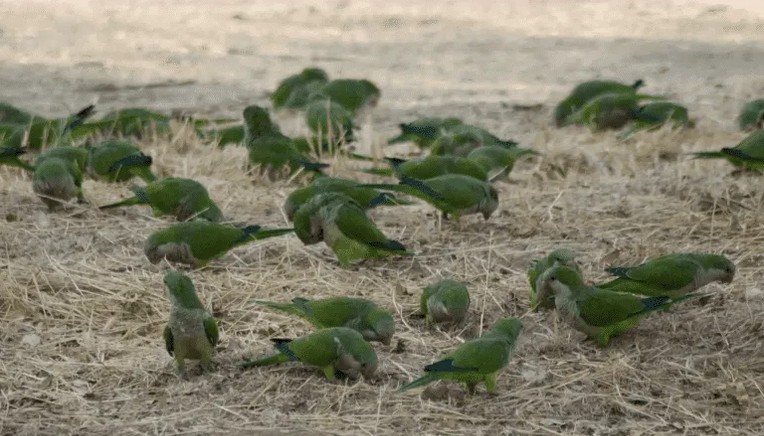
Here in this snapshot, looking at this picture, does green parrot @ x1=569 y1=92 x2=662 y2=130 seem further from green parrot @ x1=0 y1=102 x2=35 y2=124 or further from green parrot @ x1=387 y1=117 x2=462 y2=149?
green parrot @ x1=0 y1=102 x2=35 y2=124

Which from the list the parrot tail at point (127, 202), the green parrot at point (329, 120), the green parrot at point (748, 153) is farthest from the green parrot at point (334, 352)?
the green parrot at point (329, 120)

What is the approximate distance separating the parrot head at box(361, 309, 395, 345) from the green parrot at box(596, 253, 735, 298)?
25.6 inches

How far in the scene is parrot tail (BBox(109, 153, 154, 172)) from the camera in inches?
202

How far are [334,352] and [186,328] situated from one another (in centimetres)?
41

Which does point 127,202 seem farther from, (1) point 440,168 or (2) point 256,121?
(1) point 440,168

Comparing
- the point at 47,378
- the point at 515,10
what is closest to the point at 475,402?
the point at 47,378

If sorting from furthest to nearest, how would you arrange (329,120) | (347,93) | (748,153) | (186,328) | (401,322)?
(347,93)
(329,120)
(748,153)
(401,322)
(186,328)

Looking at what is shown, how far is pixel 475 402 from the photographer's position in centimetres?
340

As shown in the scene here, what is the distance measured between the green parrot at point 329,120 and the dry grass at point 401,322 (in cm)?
49

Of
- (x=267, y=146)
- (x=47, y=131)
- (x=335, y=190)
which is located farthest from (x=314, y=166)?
(x=47, y=131)

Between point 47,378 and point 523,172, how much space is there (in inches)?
116

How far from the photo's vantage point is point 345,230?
170 inches

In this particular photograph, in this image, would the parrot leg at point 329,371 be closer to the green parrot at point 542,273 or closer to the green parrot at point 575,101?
the green parrot at point 542,273

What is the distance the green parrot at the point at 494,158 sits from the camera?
5.42 meters
